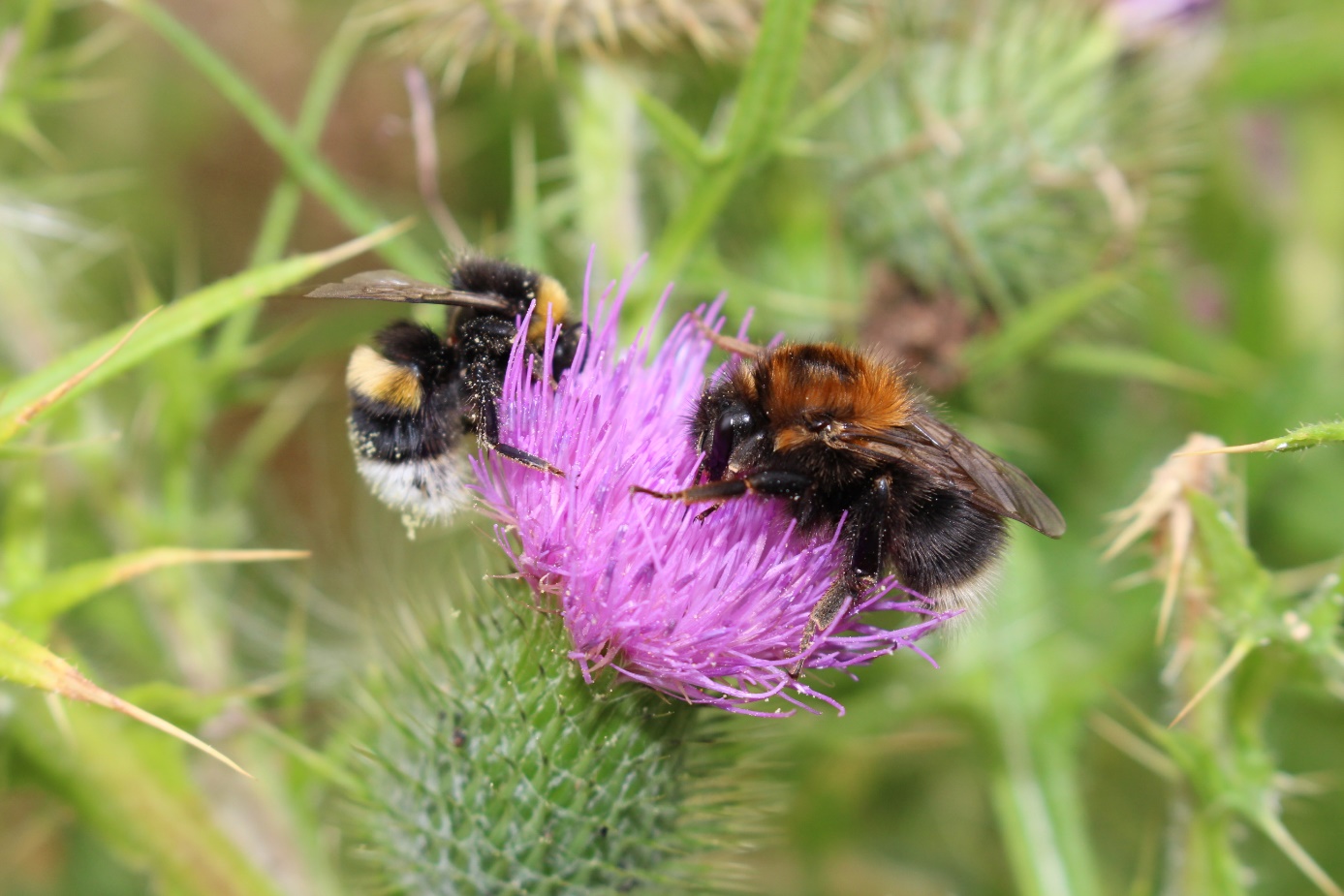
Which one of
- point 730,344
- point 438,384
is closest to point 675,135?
point 730,344

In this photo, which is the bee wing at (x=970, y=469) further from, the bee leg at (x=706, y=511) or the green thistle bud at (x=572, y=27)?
the green thistle bud at (x=572, y=27)

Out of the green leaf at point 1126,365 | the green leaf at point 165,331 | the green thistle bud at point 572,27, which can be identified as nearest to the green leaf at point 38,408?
the green leaf at point 165,331

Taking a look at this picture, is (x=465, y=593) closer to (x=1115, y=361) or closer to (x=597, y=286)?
(x=597, y=286)

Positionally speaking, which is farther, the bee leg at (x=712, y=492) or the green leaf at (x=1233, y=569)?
the green leaf at (x=1233, y=569)

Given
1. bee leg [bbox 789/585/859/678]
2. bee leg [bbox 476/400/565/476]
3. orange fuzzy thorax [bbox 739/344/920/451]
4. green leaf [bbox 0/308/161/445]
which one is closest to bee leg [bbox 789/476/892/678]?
bee leg [bbox 789/585/859/678]

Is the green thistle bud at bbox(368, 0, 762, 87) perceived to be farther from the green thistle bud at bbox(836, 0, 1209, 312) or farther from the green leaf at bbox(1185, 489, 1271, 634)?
the green leaf at bbox(1185, 489, 1271, 634)

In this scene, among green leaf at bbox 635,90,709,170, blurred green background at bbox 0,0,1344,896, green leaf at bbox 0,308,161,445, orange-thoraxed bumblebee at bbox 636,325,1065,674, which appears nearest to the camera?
green leaf at bbox 0,308,161,445
